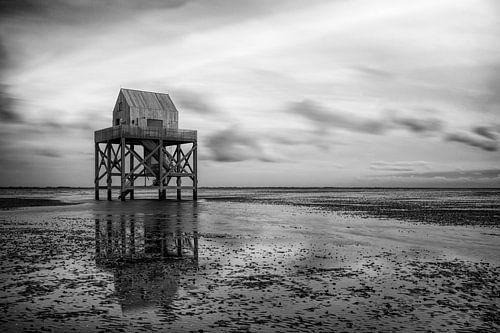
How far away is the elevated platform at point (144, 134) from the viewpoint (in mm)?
45844

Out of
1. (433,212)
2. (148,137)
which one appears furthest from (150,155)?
(433,212)

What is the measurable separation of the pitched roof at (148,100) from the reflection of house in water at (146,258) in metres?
27.9

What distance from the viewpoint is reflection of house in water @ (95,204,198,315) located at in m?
8.96

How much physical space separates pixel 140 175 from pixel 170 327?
4376 cm

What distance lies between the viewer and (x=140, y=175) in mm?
49281

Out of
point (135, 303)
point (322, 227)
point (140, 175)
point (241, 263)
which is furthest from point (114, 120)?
point (135, 303)

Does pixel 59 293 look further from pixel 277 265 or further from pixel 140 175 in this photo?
pixel 140 175

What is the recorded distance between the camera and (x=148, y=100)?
49469 mm

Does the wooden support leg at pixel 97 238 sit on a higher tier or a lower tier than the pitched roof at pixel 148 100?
lower

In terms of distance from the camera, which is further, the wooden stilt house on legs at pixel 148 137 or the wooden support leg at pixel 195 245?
the wooden stilt house on legs at pixel 148 137

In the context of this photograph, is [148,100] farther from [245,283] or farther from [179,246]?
[245,283]

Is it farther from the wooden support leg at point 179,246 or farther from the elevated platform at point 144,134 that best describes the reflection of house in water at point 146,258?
the elevated platform at point 144,134

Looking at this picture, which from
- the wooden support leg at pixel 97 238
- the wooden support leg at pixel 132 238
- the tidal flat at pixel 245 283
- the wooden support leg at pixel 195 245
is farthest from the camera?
the wooden support leg at pixel 132 238

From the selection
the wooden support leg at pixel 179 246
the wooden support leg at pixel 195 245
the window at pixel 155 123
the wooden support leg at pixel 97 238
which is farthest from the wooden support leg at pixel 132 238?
the window at pixel 155 123
